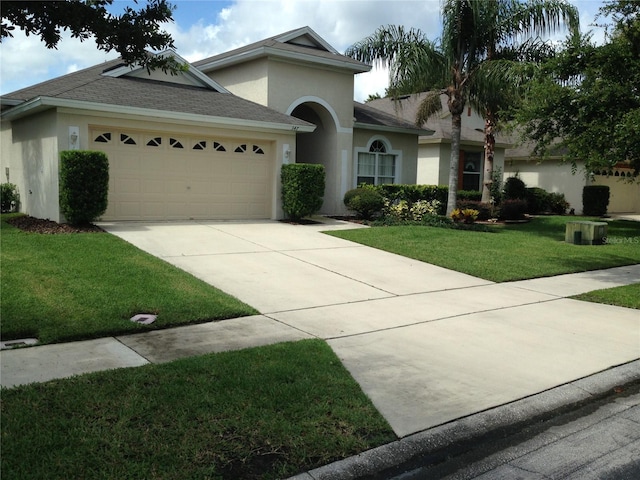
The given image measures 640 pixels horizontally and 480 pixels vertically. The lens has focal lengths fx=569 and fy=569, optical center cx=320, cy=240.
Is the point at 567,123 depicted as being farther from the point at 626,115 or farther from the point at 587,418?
the point at 587,418

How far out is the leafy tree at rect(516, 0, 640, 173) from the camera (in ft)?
37.8

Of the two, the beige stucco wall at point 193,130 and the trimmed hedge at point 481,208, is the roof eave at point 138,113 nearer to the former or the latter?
the beige stucco wall at point 193,130

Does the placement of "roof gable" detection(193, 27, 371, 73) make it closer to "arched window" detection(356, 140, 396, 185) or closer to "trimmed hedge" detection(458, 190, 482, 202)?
"arched window" detection(356, 140, 396, 185)

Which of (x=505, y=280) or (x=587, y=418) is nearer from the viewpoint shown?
(x=587, y=418)

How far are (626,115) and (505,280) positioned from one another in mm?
3834

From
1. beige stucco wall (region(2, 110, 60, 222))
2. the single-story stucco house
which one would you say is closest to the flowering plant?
the single-story stucco house

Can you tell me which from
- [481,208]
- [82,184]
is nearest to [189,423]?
[82,184]

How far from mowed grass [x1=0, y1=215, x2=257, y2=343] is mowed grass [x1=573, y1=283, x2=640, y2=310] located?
5628 millimetres

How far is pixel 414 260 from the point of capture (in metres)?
12.1

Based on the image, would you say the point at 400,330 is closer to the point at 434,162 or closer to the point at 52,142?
the point at 52,142

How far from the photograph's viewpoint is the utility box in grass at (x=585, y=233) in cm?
1625

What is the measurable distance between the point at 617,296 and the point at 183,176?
432 inches

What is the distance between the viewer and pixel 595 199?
27000 mm

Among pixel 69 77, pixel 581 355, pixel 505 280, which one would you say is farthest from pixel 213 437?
pixel 69 77
